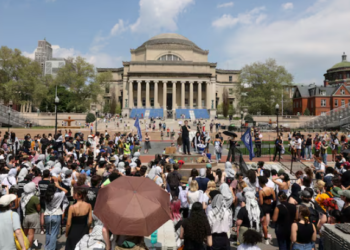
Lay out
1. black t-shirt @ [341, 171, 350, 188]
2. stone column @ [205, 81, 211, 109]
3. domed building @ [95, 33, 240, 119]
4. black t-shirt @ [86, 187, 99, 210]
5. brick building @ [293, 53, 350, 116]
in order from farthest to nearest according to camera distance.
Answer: stone column @ [205, 81, 211, 109]
domed building @ [95, 33, 240, 119]
brick building @ [293, 53, 350, 116]
black t-shirt @ [341, 171, 350, 188]
black t-shirt @ [86, 187, 99, 210]

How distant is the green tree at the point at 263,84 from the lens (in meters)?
62.8

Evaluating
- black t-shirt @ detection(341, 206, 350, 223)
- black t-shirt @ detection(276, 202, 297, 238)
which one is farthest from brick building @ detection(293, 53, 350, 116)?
black t-shirt @ detection(276, 202, 297, 238)

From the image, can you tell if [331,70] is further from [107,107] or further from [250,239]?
[250,239]

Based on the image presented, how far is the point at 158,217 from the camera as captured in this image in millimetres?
4016

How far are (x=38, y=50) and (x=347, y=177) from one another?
11999 centimetres

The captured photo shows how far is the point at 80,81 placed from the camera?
2474 inches

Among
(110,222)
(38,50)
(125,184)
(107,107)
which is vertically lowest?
(110,222)

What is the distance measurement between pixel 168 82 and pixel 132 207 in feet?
257

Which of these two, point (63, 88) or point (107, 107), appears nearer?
point (63, 88)

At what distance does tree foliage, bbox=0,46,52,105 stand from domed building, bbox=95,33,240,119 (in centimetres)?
2141

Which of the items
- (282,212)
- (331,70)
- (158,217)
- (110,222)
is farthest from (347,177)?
(331,70)

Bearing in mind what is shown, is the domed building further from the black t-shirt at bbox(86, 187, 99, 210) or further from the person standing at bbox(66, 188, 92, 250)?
the person standing at bbox(66, 188, 92, 250)

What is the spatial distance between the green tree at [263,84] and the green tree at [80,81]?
118 feet

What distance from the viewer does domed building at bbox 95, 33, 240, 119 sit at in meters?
72.2
